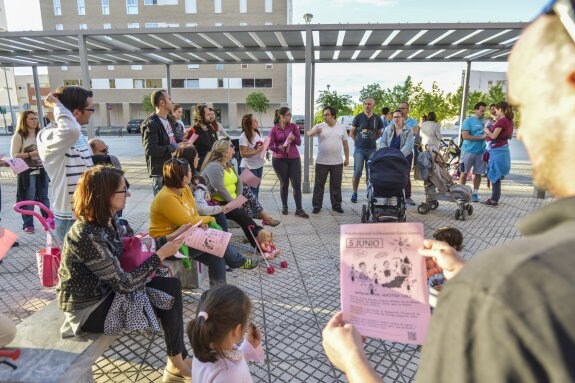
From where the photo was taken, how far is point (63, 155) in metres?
3.42

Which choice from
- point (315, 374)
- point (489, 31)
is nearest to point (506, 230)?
point (489, 31)

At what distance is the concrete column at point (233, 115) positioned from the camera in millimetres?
48938

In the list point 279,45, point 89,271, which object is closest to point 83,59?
point 279,45

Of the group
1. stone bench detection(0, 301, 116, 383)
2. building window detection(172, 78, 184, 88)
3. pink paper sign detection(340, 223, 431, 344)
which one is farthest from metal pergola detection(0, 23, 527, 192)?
building window detection(172, 78, 184, 88)

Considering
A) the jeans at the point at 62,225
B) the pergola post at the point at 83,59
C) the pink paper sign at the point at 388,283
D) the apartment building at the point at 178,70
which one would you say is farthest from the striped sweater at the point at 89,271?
the apartment building at the point at 178,70

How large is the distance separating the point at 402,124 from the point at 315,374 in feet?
18.3

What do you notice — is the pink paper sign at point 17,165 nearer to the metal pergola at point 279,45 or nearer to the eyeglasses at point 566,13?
the metal pergola at point 279,45

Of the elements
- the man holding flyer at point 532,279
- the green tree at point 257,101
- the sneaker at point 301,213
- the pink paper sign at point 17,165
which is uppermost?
the green tree at point 257,101

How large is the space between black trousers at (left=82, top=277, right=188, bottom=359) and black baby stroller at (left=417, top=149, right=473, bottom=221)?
523 centimetres

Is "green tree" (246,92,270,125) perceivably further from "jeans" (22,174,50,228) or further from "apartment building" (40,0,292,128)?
"jeans" (22,174,50,228)

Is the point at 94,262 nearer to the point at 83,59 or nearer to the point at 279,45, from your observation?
the point at 83,59

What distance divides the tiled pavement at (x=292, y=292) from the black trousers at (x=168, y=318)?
0.38m

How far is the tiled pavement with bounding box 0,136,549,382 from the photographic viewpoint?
288cm

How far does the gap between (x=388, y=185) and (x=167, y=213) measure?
3.41 metres
